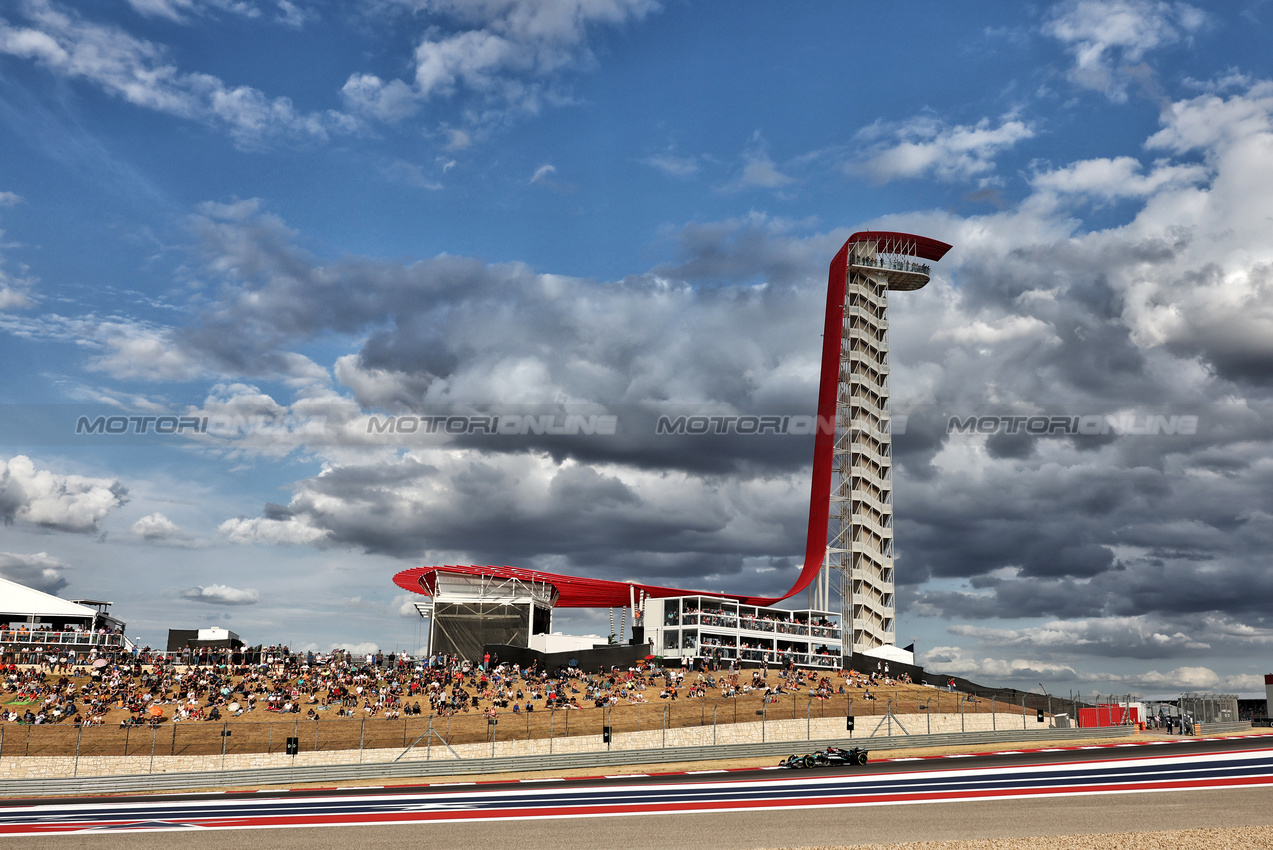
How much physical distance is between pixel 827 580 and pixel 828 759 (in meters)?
46.0

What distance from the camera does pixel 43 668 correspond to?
2234 inches

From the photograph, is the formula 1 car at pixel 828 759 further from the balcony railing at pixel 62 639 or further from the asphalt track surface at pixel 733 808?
the balcony railing at pixel 62 639

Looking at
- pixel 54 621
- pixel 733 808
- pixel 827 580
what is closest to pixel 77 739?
pixel 733 808

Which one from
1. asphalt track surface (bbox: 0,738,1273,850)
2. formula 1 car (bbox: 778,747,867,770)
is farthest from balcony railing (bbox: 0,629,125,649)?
formula 1 car (bbox: 778,747,867,770)

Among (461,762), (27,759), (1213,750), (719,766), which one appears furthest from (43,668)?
(1213,750)

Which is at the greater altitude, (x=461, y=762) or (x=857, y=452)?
(x=857, y=452)

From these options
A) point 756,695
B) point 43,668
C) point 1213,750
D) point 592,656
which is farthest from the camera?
point 592,656

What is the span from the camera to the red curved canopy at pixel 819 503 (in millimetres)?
76125

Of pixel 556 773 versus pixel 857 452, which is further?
pixel 857 452

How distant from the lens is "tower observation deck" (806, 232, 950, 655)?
86.6 m

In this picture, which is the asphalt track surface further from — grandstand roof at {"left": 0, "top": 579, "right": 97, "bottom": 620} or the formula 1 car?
grandstand roof at {"left": 0, "top": 579, "right": 97, "bottom": 620}

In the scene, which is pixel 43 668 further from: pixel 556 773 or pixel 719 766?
pixel 719 766

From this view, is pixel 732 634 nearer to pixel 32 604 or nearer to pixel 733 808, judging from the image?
pixel 733 808

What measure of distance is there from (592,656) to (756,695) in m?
15.2
